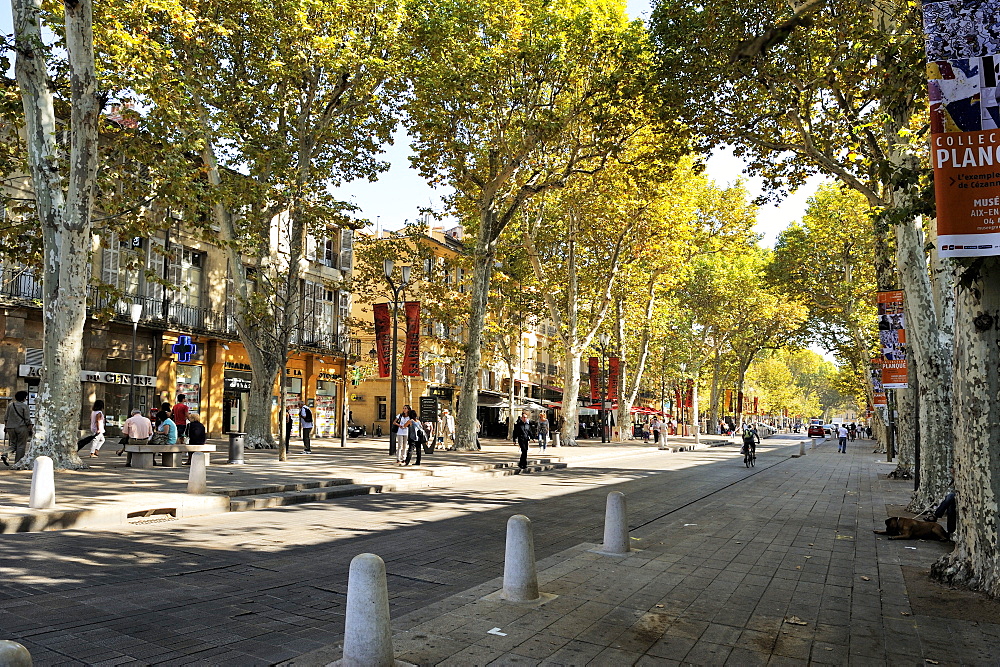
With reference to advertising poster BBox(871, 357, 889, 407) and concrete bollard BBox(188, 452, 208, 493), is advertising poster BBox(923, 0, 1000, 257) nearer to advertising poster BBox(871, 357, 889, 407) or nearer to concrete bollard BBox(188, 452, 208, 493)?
concrete bollard BBox(188, 452, 208, 493)

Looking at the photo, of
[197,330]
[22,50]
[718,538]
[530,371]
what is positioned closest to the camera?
[718,538]

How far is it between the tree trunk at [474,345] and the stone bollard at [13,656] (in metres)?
23.7

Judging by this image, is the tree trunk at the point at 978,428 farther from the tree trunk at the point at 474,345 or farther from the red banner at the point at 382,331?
the red banner at the point at 382,331

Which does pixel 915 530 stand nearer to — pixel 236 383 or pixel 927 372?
pixel 927 372

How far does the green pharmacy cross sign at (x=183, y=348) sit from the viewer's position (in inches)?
1081

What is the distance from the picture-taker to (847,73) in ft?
43.9

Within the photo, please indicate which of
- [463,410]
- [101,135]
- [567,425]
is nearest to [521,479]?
[463,410]

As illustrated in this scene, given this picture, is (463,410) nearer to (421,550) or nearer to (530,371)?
(421,550)

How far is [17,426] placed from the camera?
1521cm

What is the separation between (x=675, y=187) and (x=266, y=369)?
61.2ft

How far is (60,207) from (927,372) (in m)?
17.0

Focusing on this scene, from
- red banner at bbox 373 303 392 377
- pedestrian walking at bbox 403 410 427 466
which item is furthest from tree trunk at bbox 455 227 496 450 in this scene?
pedestrian walking at bbox 403 410 427 466

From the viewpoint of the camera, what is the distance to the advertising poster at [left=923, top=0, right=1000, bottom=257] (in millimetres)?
5715

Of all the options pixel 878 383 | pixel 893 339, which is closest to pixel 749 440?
pixel 878 383
